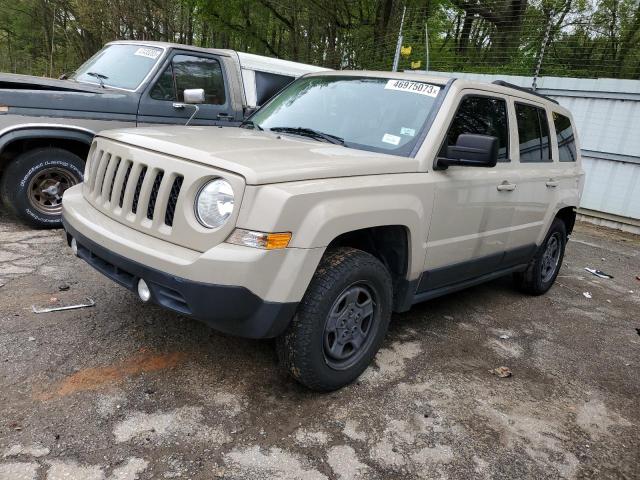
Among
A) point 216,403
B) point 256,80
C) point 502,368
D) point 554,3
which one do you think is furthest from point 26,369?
point 554,3

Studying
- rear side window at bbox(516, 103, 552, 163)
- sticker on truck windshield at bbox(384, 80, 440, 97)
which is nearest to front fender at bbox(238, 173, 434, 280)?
sticker on truck windshield at bbox(384, 80, 440, 97)

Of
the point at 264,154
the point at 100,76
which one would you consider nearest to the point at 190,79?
the point at 100,76

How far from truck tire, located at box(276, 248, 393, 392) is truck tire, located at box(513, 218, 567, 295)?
2.43 meters

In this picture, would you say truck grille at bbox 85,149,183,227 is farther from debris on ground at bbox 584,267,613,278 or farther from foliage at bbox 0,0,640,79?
foliage at bbox 0,0,640,79

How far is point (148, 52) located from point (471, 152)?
4288 millimetres

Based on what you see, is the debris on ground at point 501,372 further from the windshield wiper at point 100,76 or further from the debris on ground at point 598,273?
the windshield wiper at point 100,76

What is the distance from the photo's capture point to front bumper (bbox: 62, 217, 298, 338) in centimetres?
234

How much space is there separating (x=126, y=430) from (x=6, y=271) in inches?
97.9

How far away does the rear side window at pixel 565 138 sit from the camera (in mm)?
4879

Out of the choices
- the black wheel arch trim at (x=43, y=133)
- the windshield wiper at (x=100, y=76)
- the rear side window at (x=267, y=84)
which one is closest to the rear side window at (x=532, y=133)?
the rear side window at (x=267, y=84)

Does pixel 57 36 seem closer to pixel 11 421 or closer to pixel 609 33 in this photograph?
pixel 609 33

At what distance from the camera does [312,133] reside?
3.45m

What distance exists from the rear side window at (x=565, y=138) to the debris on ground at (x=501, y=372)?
2.33 m

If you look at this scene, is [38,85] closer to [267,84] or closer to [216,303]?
[267,84]
